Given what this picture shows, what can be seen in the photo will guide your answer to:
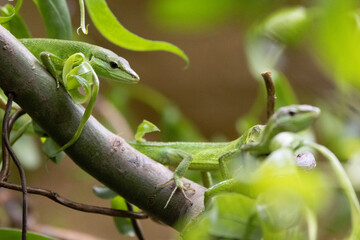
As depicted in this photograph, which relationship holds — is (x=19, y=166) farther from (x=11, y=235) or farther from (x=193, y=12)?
(x=193, y=12)

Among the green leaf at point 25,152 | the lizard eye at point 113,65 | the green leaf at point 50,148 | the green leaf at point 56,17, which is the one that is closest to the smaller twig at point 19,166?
the green leaf at point 50,148

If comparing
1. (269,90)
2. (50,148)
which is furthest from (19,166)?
(269,90)

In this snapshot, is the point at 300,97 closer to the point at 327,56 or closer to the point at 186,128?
the point at 186,128

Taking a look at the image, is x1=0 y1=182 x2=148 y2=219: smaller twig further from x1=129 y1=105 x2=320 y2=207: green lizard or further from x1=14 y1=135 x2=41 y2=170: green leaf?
x1=14 y1=135 x2=41 y2=170: green leaf

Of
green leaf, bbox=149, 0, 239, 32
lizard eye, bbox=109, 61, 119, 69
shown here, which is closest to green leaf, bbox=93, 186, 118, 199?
lizard eye, bbox=109, 61, 119, 69

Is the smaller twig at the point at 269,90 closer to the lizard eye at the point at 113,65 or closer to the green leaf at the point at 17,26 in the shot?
the lizard eye at the point at 113,65

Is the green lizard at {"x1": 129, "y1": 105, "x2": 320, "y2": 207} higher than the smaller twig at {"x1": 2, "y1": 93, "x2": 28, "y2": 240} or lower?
lower

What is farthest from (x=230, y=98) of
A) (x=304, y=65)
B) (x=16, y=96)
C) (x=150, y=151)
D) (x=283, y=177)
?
(x=283, y=177)
